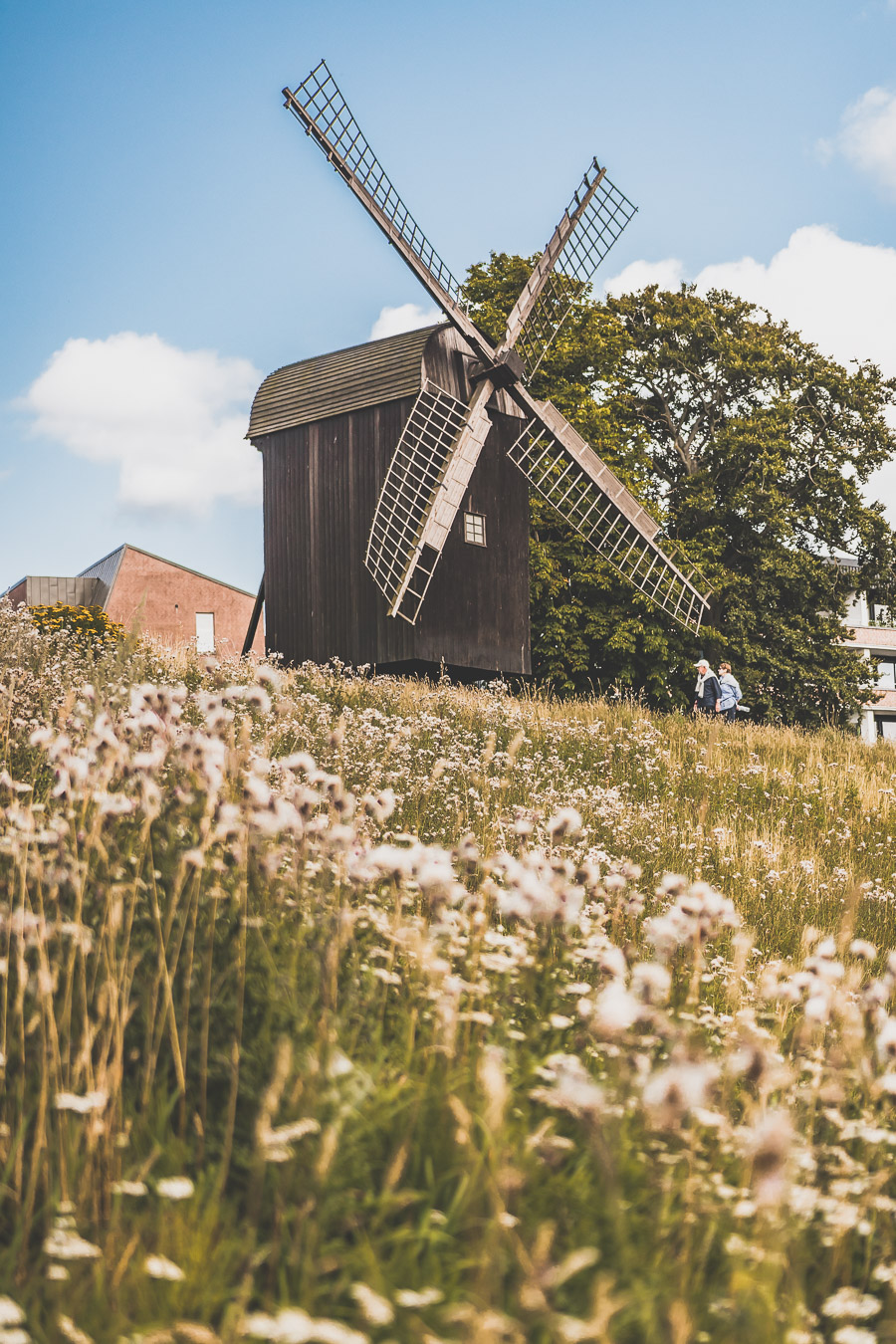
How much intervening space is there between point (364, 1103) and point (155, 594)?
43.0 m

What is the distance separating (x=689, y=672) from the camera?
25.5m

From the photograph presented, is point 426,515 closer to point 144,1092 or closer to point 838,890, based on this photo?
point 838,890

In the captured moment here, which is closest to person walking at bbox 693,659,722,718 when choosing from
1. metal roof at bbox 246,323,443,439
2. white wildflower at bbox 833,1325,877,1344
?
metal roof at bbox 246,323,443,439

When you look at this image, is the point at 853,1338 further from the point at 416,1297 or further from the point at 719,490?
the point at 719,490

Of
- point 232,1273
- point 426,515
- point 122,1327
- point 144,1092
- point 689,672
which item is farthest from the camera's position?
point 689,672

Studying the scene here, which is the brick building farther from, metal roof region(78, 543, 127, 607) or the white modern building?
the white modern building

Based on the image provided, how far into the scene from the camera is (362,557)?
58.6ft

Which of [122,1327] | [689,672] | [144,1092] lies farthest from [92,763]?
[689,672]

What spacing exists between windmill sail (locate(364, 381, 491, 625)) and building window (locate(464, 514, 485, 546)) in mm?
1080

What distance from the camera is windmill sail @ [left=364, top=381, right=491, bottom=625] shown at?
666 inches

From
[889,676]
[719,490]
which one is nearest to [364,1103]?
[719,490]

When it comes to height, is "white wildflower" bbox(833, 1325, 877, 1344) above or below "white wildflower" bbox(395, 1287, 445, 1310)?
below

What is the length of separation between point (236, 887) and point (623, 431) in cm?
2501

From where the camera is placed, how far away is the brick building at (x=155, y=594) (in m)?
42.7
